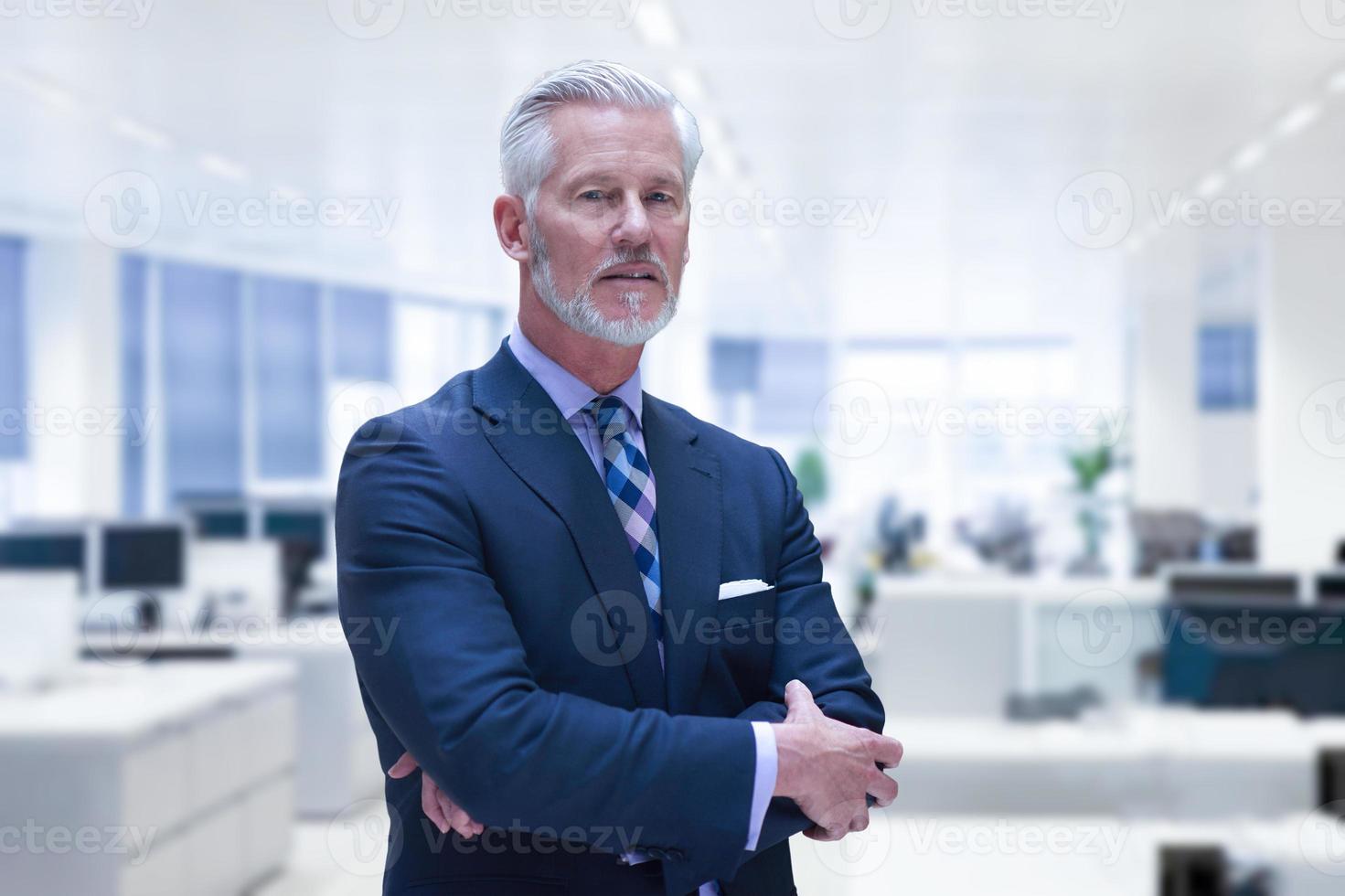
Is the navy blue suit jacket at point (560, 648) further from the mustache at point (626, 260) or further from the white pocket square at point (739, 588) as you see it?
the mustache at point (626, 260)

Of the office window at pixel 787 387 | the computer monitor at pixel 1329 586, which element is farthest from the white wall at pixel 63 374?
the office window at pixel 787 387

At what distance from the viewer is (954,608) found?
4020 mm

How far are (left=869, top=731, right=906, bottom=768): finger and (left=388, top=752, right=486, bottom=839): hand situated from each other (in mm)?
408

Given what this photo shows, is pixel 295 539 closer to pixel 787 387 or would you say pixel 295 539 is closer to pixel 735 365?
pixel 787 387

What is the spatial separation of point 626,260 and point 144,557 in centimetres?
520

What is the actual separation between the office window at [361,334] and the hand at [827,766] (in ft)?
36.2

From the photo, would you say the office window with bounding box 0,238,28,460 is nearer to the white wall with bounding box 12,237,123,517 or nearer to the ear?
the white wall with bounding box 12,237,123,517

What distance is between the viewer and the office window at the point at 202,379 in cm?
997

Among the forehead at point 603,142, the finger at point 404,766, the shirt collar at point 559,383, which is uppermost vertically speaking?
the forehead at point 603,142

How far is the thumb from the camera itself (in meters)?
1.31

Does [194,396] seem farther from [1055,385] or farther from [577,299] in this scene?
[1055,385]

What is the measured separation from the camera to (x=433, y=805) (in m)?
1.24

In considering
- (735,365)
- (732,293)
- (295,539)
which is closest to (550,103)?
(295,539)

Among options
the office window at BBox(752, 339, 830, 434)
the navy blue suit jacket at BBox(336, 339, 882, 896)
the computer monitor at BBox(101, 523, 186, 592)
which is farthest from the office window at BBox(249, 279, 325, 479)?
the navy blue suit jacket at BBox(336, 339, 882, 896)
